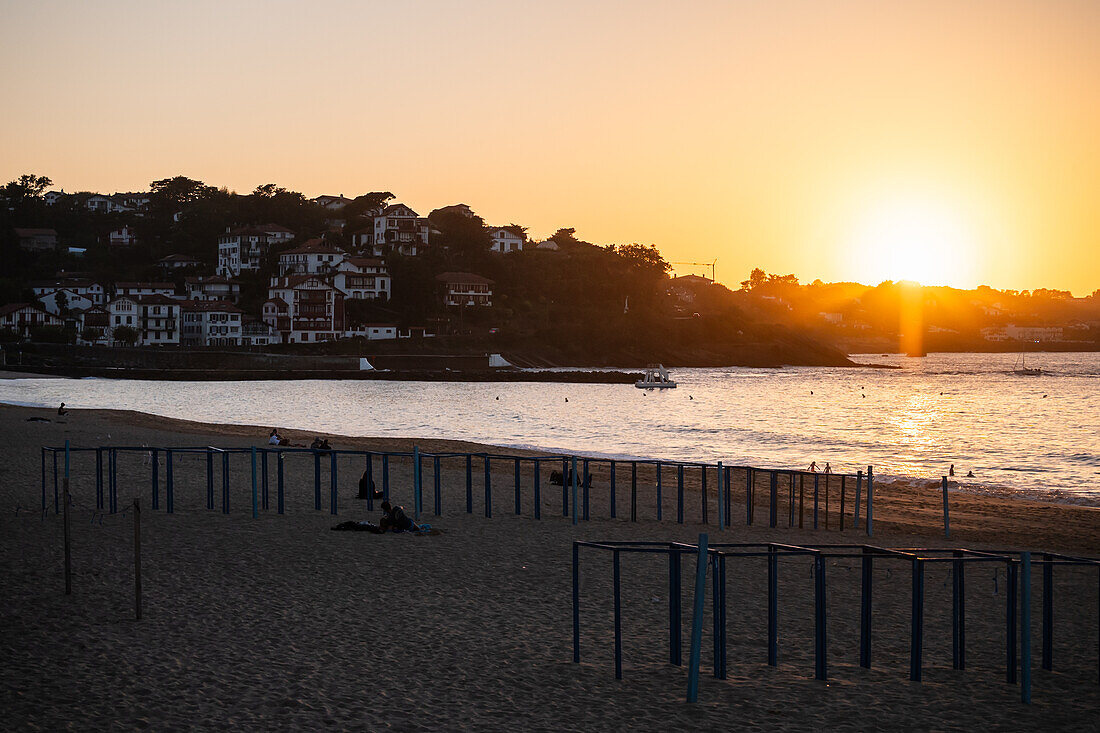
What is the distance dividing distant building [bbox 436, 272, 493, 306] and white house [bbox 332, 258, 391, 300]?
339 inches

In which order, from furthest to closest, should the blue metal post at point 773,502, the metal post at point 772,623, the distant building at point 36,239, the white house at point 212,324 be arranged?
the distant building at point 36,239 < the white house at point 212,324 < the blue metal post at point 773,502 < the metal post at point 772,623

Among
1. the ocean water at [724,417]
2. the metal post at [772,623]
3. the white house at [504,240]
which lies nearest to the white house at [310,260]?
the white house at [504,240]

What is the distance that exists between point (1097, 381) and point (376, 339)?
98339 mm

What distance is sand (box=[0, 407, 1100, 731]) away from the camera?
8.41m

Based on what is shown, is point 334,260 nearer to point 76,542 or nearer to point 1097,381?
point 1097,381

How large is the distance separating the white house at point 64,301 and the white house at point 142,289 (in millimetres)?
4287

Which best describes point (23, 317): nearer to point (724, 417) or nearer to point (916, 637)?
point (724, 417)

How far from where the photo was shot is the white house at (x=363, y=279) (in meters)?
137

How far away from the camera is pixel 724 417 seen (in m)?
66.4

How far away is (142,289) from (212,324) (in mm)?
15542

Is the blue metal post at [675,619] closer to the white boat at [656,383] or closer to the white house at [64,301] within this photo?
the white boat at [656,383]

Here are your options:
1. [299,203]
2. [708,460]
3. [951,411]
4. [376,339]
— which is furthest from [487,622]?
[299,203]

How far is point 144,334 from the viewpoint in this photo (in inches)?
5015

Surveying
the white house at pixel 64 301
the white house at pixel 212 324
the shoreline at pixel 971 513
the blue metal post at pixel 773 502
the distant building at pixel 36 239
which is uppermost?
the distant building at pixel 36 239
